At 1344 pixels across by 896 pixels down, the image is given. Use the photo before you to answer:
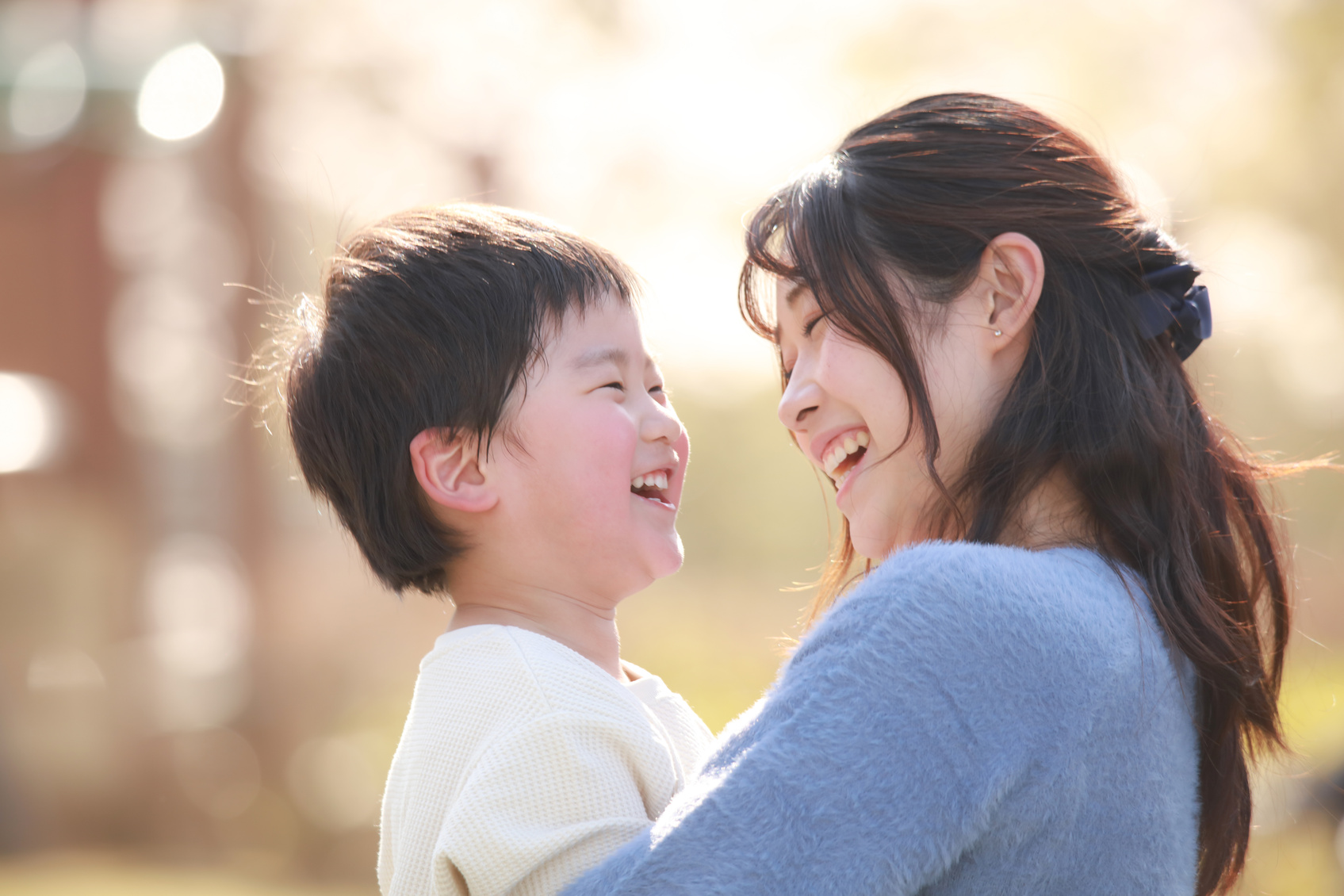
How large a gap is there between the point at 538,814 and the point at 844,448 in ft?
2.31

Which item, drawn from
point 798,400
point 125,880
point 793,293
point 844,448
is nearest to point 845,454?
point 844,448

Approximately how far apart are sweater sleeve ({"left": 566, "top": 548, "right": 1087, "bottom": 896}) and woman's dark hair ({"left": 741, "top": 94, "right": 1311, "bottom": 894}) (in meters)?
0.31

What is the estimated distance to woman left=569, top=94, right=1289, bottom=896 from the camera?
1.07 m

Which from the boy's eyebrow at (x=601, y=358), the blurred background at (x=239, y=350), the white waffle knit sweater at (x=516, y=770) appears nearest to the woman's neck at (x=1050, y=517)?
the white waffle knit sweater at (x=516, y=770)

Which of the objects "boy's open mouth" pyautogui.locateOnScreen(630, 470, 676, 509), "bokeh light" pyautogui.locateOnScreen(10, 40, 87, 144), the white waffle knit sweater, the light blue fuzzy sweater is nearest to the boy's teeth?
"boy's open mouth" pyautogui.locateOnScreen(630, 470, 676, 509)

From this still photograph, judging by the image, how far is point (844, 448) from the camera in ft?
5.45

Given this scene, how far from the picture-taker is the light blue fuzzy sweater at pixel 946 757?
3.45 ft

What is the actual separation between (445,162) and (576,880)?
6.59m

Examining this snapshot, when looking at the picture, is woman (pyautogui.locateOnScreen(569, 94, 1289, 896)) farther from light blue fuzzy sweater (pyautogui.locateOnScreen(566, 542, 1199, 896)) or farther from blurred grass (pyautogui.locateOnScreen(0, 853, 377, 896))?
blurred grass (pyautogui.locateOnScreen(0, 853, 377, 896))

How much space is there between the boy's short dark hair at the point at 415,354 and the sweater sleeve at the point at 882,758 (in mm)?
743

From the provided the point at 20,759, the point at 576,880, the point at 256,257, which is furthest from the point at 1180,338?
the point at 256,257

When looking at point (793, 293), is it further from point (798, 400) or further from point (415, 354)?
point (415, 354)

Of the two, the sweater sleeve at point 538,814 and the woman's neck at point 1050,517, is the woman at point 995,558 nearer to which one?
the woman's neck at point 1050,517

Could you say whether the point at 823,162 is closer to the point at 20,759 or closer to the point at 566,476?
the point at 566,476
